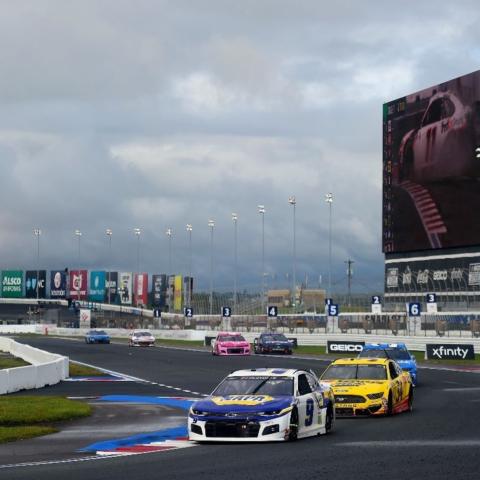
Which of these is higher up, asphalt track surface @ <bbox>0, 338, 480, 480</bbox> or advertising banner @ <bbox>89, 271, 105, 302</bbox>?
advertising banner @ <bbox>89, 271, 105, 302</bbox>

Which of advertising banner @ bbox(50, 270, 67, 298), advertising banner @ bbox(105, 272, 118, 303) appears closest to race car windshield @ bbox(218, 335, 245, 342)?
advertising banner @ bbox(105, 272, 118, 303)

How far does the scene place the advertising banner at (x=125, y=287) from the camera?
148 meters

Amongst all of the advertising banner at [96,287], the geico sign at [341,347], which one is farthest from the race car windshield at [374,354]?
the advertising banner at [96,287]

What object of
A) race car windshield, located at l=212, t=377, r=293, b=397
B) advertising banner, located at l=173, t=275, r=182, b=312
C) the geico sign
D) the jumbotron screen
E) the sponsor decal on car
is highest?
the jumbotron screen

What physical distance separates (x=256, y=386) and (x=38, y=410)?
26.2 ft

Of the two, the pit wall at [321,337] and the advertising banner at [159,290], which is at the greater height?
the advertising banner at [159,290]

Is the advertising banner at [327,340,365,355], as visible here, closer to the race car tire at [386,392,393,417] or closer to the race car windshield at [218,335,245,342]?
the race car windshield at [218,335,245,342]

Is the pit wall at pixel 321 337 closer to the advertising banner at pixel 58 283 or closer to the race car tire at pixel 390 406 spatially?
the advertising banner at pixel 58 283

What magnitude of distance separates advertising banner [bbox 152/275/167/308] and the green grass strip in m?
120

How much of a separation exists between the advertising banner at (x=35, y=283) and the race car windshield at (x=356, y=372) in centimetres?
12293

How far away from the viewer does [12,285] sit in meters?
145

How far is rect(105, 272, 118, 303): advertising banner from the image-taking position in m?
145

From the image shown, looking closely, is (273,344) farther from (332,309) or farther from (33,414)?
(33,414)

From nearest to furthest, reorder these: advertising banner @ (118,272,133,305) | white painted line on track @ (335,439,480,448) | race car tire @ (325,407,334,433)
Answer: white painted line on track @ (335,439,480,448) < race car tire @ (325,407,334,433) < advertising banner @ (118,272,133,305)
